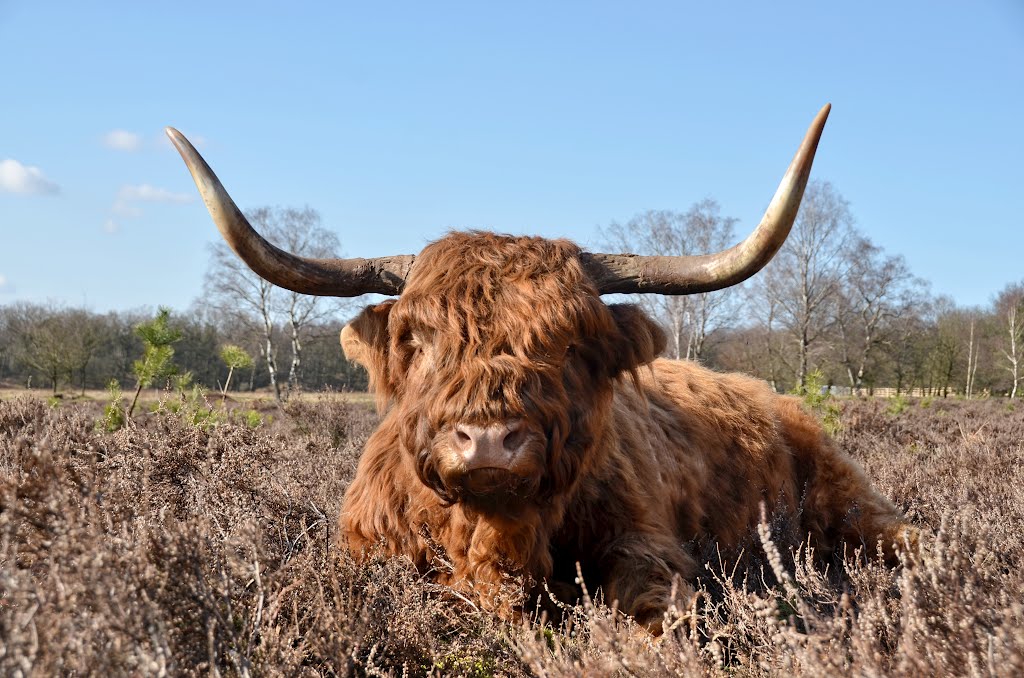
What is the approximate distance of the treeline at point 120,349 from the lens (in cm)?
3588

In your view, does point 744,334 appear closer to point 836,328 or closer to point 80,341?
point 836,328

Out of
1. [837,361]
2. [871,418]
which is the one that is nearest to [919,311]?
[837,361]

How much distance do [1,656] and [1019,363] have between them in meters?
51.9

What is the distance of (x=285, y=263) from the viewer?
133 inches

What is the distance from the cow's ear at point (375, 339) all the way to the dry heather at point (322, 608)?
2.45ft

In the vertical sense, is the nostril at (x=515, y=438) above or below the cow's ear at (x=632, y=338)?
below

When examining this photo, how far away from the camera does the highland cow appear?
109 inches

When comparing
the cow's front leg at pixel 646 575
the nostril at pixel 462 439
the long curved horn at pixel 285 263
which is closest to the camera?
the nostril at pixel 462 439

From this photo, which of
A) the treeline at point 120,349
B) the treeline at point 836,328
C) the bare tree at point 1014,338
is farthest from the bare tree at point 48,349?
the bare tree at point 1014,338

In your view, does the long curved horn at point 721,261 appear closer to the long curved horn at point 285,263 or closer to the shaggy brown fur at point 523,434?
the shaggy brown fur at point 523,434

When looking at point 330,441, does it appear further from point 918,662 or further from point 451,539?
point 918,662

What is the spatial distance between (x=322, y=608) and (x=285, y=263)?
1.70 meters

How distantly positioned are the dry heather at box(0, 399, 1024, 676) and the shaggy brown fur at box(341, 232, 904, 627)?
0.95 ft

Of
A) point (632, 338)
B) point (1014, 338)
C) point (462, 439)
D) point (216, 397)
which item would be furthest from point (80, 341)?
point (1014, 338)
